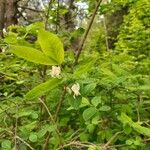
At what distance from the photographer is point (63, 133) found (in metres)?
1.74

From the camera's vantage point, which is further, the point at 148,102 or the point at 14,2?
the point at 14,2

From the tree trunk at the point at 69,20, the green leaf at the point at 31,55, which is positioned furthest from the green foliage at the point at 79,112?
the tree trunk at the point at 69,20

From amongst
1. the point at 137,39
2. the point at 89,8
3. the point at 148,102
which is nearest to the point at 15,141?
the point at 148,102

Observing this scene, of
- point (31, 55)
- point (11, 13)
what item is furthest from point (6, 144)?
point (11, 13)

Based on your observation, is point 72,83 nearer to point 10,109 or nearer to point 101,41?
point 10,109

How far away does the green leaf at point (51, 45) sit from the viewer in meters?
0.85

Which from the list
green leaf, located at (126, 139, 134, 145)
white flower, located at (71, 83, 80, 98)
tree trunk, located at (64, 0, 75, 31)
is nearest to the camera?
white flower, located at (71, 83, 80, 98)

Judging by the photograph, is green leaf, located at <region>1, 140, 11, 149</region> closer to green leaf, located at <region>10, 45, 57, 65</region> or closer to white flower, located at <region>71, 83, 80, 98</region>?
white flower, located at <region>71, 83, 80, 98</region>

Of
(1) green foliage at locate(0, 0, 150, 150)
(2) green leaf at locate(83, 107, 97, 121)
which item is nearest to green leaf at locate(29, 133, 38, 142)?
(1) green foliage at locate(0, 0, 150, 150)

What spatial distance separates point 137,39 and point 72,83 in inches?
323

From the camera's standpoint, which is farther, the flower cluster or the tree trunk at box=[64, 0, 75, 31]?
the tree trunk at box=[64, 0, 75, 31]

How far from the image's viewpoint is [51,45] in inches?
33.9

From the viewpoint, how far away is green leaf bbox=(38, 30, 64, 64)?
85 centimetres

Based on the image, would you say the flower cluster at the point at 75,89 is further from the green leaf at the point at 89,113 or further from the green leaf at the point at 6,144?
the green leaf at the point at 6,144
